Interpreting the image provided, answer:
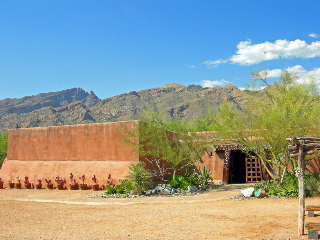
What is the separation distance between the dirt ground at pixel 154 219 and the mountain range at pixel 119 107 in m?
32.5

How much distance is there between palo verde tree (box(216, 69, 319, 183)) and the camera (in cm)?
1199

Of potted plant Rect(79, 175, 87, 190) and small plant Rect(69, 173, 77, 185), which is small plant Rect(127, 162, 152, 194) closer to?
potted plant Rect(79, 175, 87, 190)

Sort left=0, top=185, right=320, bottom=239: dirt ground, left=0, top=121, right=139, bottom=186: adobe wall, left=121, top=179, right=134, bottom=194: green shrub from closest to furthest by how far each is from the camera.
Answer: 1. left=0, top=185, right=320, bottom=239: dirt ground
2. left=121, top=179, right=134, bottom=194: green shrub
3. left=0, top=121, right=139, bottom=186: adobe wall

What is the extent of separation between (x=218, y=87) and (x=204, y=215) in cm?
8528

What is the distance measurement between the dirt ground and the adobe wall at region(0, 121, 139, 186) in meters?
4.52

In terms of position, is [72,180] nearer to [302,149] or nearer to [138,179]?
[138,179]

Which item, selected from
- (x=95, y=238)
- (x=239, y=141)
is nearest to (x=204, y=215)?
(x=95, y=238)

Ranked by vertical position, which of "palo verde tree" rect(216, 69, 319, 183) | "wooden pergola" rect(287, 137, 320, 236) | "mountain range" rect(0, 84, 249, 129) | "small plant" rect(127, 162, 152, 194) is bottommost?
"small plant" rect(127, 162, 152, 194)

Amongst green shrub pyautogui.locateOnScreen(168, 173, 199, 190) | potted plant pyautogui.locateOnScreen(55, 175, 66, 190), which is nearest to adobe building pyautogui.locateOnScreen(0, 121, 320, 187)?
potted plant pyautogui.locateOnScreen(55, 175, 66, 190)

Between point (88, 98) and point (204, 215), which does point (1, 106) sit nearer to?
point (88, 98)

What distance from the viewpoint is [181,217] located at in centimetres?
900

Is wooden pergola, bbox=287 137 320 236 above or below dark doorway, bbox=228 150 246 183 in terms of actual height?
above

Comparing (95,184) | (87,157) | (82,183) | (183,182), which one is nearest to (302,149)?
(183,182)

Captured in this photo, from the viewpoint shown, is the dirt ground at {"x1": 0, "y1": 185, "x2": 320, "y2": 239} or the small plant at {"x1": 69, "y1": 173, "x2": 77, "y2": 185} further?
the small plant at {"x1": 69, "y1": 173, "x2": 77, "y2": 185}
